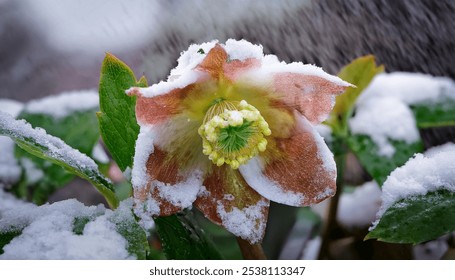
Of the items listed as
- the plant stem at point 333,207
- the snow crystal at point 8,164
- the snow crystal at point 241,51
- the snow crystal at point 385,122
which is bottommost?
the plant stem at point 333,207

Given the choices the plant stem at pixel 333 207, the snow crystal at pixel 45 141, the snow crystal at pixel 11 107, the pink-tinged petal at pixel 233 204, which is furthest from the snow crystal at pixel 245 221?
the snow crystal at pixel 11 107

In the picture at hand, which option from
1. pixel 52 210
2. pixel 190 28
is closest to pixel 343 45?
pixel 190 28

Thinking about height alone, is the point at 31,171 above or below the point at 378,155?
above

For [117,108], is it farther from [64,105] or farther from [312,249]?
[312,249]

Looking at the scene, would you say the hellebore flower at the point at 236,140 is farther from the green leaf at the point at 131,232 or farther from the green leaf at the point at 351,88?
the green leaf at the point at 351,88

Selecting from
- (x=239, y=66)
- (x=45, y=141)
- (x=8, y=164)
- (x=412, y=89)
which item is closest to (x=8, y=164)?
(x=8, y=164)

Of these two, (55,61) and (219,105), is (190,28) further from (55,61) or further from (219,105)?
(219,105)

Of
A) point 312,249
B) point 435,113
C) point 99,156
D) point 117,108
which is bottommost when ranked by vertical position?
point 312,249
